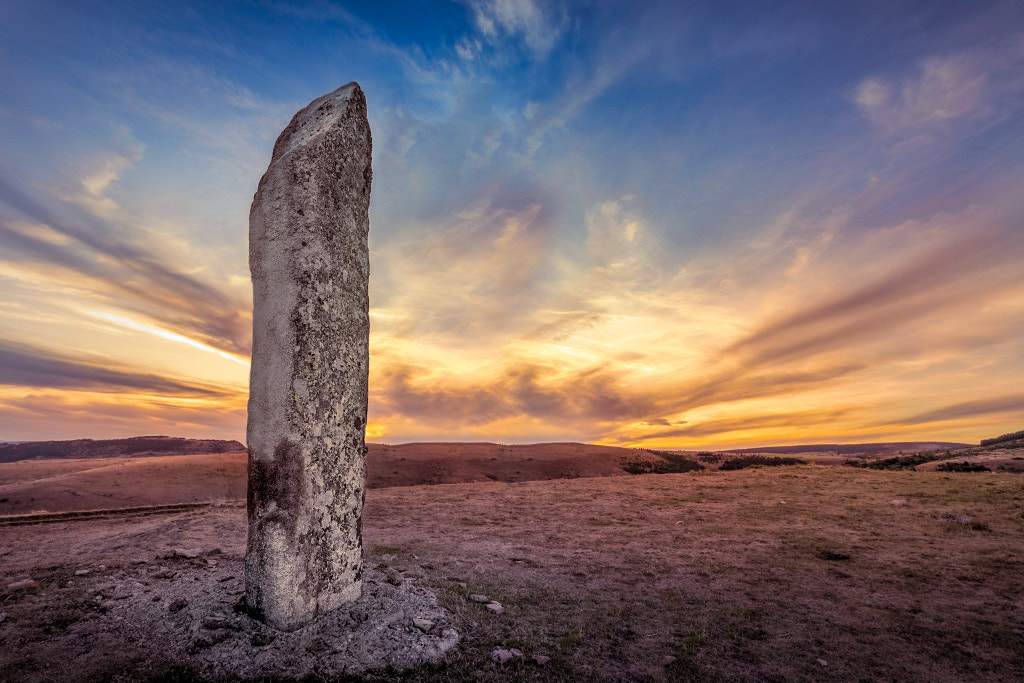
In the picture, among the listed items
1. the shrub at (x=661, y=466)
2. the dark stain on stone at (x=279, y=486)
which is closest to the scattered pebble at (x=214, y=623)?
the dark stain on stone at (x=279, y=486)

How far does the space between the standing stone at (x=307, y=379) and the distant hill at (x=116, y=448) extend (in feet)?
214

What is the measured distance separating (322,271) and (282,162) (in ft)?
5.23

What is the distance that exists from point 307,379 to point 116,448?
8457cm

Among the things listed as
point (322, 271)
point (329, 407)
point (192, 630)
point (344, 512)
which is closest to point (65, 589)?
point (192, 630)

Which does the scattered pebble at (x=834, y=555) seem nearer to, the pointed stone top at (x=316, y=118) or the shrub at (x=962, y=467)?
the pointed stone top at (x=316, y=118)

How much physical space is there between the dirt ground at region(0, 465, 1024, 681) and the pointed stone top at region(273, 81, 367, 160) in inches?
241

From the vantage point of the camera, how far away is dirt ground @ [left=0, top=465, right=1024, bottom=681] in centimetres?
484

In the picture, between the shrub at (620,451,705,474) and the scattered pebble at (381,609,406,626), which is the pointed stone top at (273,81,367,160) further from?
the shrub at (620,451,705,474)

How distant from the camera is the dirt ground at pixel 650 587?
15.9 ft

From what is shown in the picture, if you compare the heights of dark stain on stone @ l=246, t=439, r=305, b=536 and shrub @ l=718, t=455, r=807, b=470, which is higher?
dark stain on stone @ l=246, t=439, r=305, b=536

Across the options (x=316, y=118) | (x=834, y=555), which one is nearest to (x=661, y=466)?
(x=834, y=555)

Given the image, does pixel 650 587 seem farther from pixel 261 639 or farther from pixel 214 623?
pixel 214 623

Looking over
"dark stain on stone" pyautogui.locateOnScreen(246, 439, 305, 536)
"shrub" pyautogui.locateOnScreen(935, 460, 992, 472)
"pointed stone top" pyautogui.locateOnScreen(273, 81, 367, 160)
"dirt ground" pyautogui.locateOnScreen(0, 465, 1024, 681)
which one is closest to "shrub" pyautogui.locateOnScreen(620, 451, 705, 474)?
"shrub" pyautogui.locateOnScreen(935, 460, 992, 472)

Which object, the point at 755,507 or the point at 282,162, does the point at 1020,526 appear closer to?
the point at 755,507
